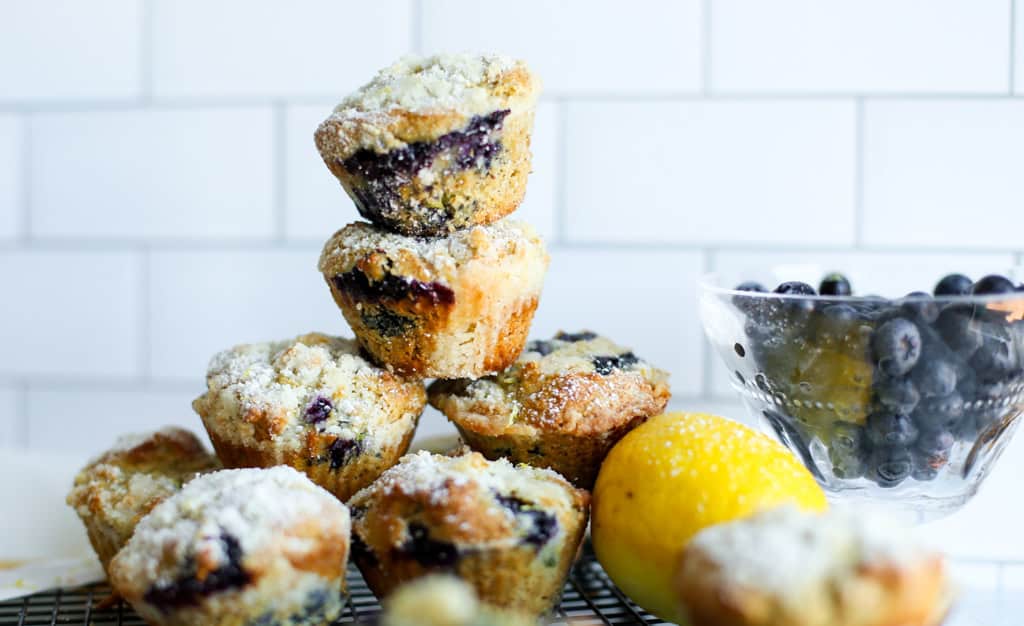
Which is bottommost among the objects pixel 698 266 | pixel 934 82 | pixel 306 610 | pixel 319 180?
pixel 306 610

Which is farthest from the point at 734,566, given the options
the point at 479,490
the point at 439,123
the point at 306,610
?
the point at 439,123

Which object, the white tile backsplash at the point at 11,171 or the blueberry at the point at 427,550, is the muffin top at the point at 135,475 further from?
the white tile backsplash at the point at 11,171

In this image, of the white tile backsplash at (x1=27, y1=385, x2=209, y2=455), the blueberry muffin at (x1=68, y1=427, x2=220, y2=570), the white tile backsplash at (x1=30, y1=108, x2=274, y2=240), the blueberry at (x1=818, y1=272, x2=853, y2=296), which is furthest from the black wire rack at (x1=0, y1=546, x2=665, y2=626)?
the white tile backsplash at (x1=30, y1=108, x2=274, y2=240)

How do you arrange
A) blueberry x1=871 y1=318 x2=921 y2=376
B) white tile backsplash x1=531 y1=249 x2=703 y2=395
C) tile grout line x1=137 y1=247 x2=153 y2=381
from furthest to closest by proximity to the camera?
tile grout line x1=137 y1=247 x2=153 y2=381
white tile backsplash x1=531 y1=249 x2=703 y2=395
blueberry x1=871 y1=318 x2=921 y2=376

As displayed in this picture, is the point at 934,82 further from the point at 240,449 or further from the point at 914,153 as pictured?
the point at 240,449

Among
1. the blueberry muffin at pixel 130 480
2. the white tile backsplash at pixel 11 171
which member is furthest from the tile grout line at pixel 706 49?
the white tile backsplash at pixel 11 171

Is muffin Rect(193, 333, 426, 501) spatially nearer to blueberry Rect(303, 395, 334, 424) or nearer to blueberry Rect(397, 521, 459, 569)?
blueberry Rect(303, 395, 334, 424)

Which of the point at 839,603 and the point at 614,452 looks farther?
the point at 614,452

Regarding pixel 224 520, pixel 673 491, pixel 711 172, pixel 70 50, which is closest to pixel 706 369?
pixel 711 172
